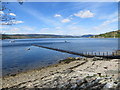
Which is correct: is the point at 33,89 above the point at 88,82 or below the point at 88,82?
below

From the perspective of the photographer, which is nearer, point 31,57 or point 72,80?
point 72,80

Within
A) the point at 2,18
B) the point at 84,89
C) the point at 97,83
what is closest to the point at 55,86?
the point at 84,89

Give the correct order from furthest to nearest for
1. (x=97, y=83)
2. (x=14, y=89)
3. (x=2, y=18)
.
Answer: (x=14, y=89) → (x=97, y=83) → (x=2, y=18)

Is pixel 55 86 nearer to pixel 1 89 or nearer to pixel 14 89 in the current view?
pixel 14 89

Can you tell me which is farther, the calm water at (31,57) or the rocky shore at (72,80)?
the calm water at (31,57)

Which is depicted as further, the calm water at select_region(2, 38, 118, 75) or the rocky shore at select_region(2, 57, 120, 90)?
the calm water at select_region(2, 38, 118, 75)

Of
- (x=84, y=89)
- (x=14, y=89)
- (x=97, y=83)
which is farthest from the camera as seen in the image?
(x=14, y=89)

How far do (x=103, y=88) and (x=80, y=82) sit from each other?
2362 millimetres

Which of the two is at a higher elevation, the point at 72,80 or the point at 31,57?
the point at 72,80

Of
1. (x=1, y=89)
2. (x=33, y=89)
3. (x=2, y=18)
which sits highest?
(x=2, y=18)

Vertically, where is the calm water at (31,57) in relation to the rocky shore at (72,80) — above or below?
below

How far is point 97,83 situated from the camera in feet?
30.3

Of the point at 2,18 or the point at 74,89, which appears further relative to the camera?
the point at 74,89

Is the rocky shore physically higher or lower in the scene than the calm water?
higher
